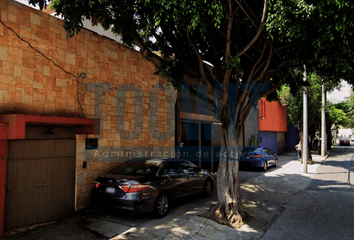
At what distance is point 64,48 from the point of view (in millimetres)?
6746

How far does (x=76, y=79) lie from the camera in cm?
695

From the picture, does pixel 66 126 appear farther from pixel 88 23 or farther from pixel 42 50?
pixel 88 23

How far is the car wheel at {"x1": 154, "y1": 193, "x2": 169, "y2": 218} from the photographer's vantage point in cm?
616

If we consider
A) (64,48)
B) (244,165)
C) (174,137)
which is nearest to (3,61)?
(64,48)

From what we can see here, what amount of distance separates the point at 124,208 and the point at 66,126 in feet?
8.58

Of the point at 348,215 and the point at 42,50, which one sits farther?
the point at 348,215

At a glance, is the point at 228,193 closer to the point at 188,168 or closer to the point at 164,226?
the point at 188,168

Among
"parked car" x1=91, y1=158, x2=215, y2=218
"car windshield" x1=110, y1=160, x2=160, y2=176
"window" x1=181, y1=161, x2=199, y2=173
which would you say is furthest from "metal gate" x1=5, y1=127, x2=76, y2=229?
"window" x1=181, y1=161, x2=199, y2=173

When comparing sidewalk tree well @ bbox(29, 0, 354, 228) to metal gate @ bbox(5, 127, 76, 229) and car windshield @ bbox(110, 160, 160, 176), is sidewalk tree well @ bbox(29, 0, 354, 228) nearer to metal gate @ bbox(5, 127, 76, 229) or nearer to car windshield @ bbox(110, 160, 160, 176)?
car windshield @ bbox(110, 160, 160, 176)

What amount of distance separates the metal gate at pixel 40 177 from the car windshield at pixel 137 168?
4.19ft

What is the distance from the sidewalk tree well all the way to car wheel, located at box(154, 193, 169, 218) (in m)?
1.18

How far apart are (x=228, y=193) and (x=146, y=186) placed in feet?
7.11

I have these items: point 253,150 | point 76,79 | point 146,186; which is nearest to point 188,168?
point 146,186

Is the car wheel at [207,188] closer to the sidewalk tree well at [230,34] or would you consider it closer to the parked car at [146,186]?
the parked car at [146,186]
